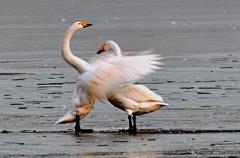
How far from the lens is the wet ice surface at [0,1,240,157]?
8477mm

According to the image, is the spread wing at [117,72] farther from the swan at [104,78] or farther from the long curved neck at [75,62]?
the long curved neck at [75,62]

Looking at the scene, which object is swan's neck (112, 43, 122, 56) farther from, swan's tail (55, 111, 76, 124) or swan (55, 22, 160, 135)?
swan's tail (55, 111, 76, 124)

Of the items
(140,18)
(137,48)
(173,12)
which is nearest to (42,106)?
Answer: (137,48)

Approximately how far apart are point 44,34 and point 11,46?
13.6 feet

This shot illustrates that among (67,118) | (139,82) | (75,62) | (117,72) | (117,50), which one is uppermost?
(117,50)

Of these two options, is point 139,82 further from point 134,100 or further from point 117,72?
point 117,72

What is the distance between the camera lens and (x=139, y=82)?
48.9 feet

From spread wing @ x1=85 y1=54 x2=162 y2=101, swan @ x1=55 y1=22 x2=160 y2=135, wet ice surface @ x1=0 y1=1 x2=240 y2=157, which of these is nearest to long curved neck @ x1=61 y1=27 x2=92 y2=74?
swan @ x1=55 y1=22 x2=160 y2=135

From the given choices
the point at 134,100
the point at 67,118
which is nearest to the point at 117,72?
the point at 134,100

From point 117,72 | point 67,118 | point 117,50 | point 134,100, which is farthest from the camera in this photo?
point 117,50

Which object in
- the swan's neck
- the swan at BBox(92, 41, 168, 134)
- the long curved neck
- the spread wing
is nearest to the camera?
the spread wing

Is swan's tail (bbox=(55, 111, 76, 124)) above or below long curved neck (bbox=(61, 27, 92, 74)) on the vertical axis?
below

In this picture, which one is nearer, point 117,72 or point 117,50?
point 117,72

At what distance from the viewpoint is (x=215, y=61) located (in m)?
18.2
